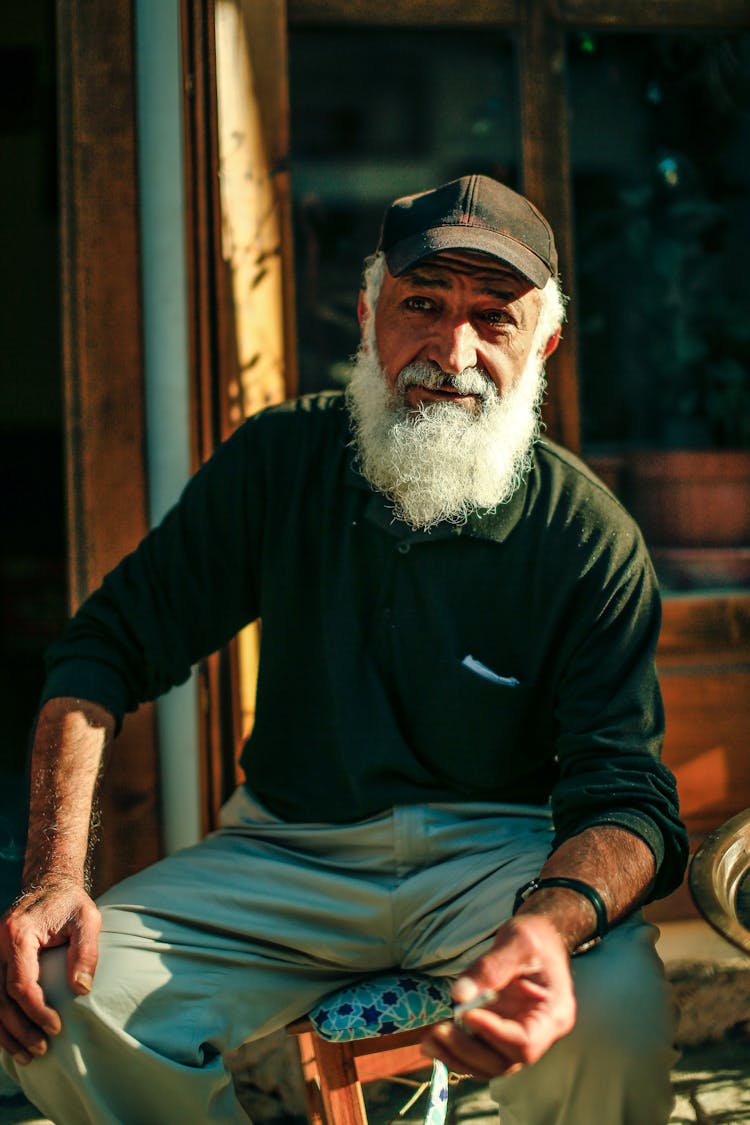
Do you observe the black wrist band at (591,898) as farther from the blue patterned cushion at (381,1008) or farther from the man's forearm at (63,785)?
the man's forearm at (63,785)

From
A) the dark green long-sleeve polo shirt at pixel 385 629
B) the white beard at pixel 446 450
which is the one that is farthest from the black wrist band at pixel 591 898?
the white beard at pixel 446 450

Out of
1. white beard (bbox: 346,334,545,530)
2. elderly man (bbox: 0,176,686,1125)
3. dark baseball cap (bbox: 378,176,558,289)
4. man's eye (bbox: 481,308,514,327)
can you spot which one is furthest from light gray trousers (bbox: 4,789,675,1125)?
dark baseball cap (bbox: 378,176,558,289)

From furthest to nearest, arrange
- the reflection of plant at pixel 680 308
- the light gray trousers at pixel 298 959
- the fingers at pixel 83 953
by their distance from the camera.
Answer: the reflection of plant at pixel 680 308
the fingers at pixel 83 953
the light gray trousers at pixel 298 959

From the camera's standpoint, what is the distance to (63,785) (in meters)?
1.75

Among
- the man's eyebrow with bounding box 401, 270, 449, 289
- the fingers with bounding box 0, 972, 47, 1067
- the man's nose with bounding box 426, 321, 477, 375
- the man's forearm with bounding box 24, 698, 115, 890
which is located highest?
the man's eyebrow with bounding box 401, 270, 449, 289

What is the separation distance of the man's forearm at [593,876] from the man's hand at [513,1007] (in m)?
0.04

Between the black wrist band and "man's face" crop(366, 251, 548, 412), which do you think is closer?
the black wrist band

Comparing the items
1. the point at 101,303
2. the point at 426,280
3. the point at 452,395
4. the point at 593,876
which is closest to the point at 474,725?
the point at 593,876

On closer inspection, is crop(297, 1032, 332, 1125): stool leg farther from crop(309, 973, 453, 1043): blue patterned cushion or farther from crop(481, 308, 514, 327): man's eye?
crop(481, 308, 514, 327): man's eye

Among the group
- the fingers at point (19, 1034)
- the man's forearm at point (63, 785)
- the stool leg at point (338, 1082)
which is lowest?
the stool leg at point (338, 1082)

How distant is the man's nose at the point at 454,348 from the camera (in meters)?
1.93

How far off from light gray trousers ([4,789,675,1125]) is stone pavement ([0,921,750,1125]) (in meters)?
0.78

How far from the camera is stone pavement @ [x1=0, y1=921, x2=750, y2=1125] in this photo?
2352mm

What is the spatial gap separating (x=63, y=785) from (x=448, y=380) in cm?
98
